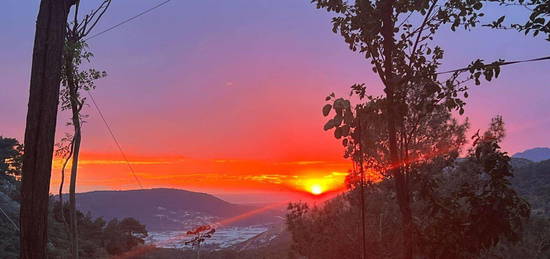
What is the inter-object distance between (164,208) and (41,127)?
13828 centimetres

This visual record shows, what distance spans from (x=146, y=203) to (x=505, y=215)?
149 metres

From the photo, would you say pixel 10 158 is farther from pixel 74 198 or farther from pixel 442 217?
pixel 442 217

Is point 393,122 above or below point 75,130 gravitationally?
below

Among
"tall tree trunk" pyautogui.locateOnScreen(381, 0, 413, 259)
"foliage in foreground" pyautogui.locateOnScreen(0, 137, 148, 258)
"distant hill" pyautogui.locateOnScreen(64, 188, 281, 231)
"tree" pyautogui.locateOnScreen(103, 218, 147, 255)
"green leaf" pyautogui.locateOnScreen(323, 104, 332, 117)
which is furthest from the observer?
"distant hill" pyautogui.locateOnScreen(64, 188, 281, 231)

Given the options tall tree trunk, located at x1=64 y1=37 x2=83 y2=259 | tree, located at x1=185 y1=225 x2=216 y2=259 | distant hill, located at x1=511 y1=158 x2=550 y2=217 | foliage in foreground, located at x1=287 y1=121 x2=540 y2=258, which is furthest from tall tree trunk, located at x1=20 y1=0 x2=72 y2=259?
distant hill, located at x1=511 y1=158 x2=550 y2=217

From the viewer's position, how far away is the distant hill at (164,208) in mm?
126375

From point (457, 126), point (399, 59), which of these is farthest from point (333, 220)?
point (399, 59)

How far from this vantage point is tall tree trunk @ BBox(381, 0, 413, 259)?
5258mm

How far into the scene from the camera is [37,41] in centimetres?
716

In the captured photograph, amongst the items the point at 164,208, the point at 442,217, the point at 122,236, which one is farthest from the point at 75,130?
the point at 164,208

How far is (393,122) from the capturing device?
542cm

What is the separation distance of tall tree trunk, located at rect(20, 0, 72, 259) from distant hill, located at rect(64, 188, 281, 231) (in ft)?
371

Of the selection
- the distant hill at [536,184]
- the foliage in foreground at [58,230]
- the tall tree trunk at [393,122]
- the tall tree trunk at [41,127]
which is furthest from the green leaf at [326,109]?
the distant hill at [536,184]

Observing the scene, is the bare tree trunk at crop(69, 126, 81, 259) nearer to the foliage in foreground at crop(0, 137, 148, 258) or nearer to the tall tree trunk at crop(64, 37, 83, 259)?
the tall tree trunk at crop(64, 37, 83, 259)
